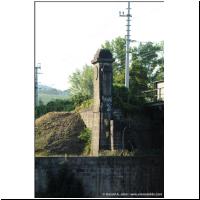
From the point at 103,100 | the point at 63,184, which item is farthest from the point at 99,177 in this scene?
the point at 103,100

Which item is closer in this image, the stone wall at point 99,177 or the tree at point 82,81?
the stone wall at point 99,177

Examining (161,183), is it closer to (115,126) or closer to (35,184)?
(115,126)

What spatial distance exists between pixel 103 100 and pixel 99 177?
3.46 meters

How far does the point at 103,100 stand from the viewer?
21.7 meters

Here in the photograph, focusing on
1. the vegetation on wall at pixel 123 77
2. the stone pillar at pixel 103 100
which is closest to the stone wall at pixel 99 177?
the stone pillar at pixel 103 100

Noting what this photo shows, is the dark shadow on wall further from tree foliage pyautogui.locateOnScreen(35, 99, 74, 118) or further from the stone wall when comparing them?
tree foliage pyautogui.locateOnScreen(35, 99, 74, 118)

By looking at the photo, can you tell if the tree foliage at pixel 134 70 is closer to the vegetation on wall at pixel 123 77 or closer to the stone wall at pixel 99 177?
the vegetation on wall at pixel 123 77

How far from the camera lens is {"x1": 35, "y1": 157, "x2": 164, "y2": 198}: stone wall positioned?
19.1 metres

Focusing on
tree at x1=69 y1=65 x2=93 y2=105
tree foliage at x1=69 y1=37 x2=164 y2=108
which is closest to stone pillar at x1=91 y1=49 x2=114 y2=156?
tree foliage at x1=69 y1=37 x2=164 y2=108

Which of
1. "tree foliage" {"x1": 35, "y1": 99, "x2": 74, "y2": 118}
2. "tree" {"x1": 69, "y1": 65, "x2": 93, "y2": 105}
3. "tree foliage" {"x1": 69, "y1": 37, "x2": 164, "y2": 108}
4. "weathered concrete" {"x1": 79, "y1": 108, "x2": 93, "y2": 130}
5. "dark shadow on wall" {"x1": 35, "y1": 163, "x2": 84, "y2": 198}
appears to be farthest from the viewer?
"tree" {"x1": 69, "y1": 65, "x2": 93, "y2": 105}

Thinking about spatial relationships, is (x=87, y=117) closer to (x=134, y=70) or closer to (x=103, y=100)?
(x=103, y=100)

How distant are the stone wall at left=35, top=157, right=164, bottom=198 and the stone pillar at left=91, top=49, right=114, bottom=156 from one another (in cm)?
161

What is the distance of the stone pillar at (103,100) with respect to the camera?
21.5 metres

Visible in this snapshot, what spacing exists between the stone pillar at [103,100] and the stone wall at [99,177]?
5.28ft
